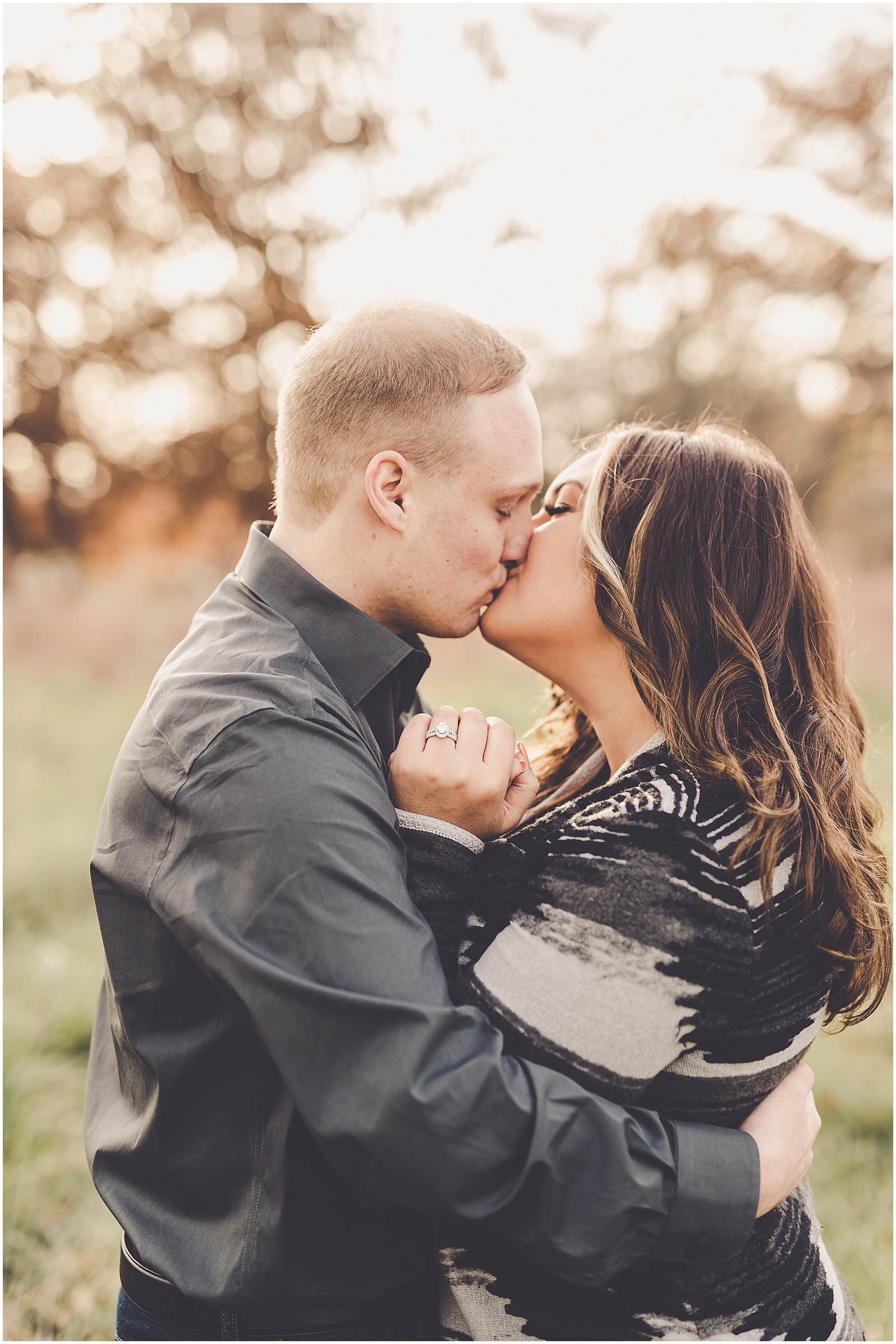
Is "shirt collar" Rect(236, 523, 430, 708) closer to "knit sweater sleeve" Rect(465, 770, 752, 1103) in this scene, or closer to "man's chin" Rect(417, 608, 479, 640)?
"man's chin" Rect(417, 608, 479, 640)

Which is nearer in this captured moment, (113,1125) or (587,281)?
(113,1125)

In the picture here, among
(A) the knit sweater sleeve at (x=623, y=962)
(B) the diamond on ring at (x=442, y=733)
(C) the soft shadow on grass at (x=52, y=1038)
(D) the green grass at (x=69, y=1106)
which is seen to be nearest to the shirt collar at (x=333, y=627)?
(B) the diamond on ring at (x=442, y=733)

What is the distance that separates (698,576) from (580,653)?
0.33m

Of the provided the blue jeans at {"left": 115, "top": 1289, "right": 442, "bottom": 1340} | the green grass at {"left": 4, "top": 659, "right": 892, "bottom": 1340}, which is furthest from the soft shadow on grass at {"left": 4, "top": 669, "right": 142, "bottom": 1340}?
the blue jeans at {"left": 115, "top": 1289, "right": 442, "bottom": 1340}

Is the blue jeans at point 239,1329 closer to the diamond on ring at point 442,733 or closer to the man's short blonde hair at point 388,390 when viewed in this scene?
the diamond on ring at point 442,733

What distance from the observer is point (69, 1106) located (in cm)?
369

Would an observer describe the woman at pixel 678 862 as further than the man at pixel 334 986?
Yes

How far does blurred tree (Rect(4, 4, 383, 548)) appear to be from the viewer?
11.4 meters

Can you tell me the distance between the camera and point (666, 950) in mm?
1370

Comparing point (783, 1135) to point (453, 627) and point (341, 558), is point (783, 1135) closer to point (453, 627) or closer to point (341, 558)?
point (453, 627)

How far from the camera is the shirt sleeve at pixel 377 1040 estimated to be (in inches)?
46.8

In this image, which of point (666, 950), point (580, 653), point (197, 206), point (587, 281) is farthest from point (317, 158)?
point (666, 950)

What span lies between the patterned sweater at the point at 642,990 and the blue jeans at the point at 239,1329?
0.16 feet

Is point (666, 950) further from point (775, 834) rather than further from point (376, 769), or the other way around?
point (376, 769)
